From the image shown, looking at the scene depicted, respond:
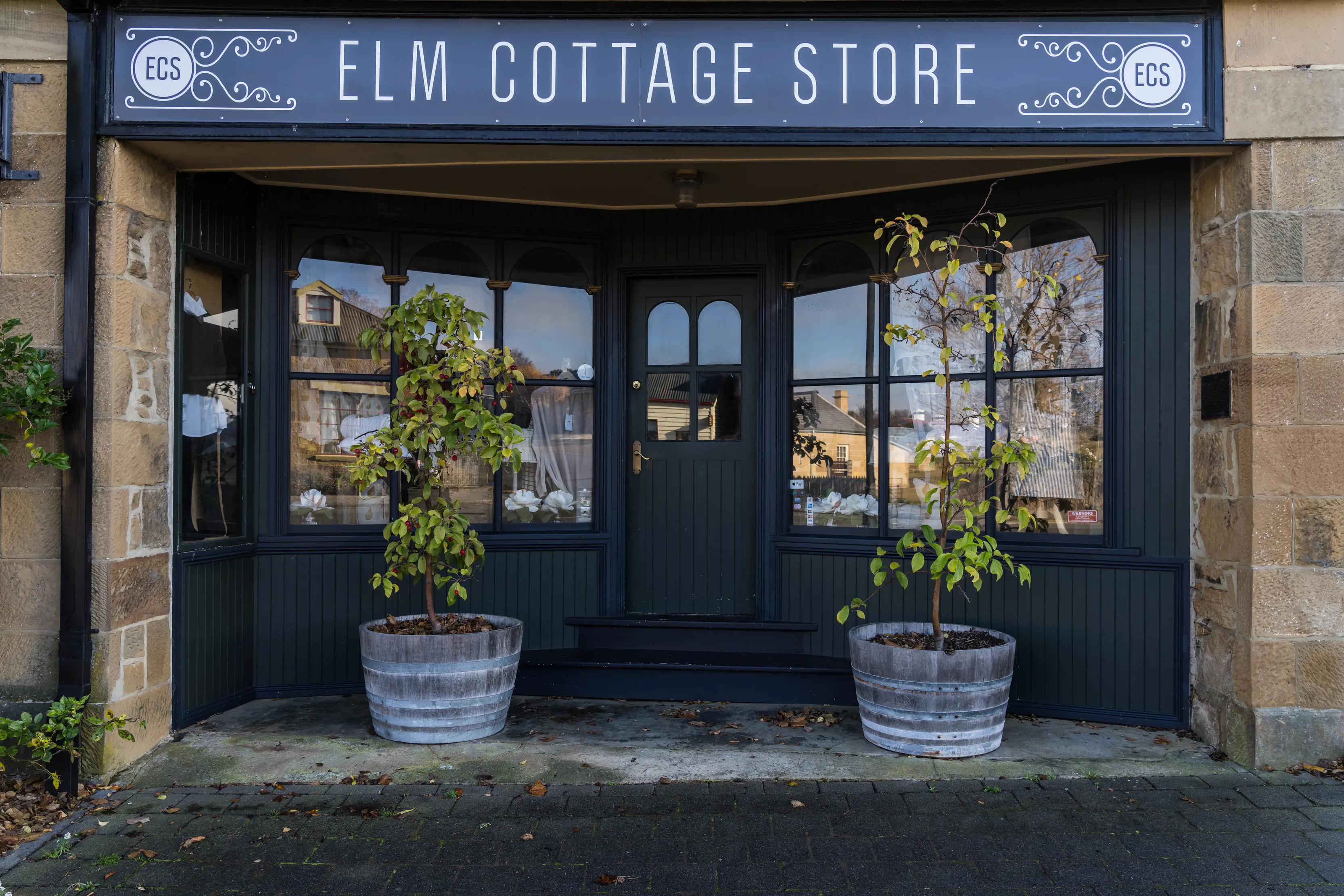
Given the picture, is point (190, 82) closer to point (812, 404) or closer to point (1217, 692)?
point (812, 404)

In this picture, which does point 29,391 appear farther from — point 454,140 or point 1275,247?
point 1275,247

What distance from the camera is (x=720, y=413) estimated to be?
5.88 meters

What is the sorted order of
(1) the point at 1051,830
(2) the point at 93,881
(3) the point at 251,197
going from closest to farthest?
(2) the point at 93,881
(1) the point at 1051,830
(3) the point at 251,197

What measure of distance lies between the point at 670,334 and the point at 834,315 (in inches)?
40.7

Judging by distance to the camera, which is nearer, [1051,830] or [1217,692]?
[1051,830]

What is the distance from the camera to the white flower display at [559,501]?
5828 mm

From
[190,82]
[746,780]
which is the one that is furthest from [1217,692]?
[190,82]

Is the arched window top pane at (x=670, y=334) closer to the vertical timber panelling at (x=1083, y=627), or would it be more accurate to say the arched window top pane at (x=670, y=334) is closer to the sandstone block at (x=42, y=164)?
the vertical timber panelling at (x=1083, y=627)

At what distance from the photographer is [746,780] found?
4.05 m

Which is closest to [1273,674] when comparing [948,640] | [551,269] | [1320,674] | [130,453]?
[1320,674]

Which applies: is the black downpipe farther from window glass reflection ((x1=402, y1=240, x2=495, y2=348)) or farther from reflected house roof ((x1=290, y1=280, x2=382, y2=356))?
window glass reflection ((x1=402, y1=240, x2=495, y2=348))

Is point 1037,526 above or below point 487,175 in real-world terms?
below

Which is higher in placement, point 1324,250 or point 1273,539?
point 1324,250

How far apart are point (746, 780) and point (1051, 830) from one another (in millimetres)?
1222
